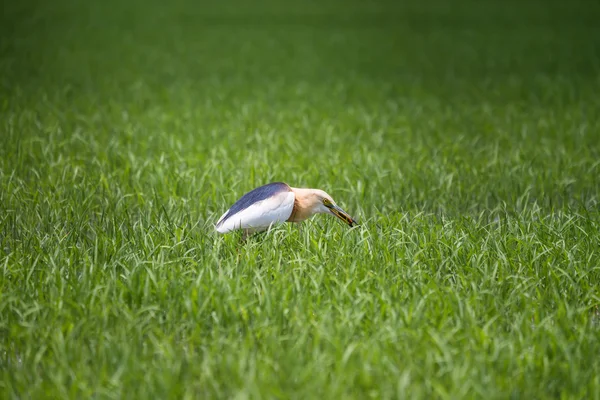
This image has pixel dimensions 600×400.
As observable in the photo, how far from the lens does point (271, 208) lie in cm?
449

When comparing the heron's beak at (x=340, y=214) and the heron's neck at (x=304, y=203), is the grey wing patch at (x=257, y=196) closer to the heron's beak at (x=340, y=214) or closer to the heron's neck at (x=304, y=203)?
the heron's neck at (x=304, y=203)

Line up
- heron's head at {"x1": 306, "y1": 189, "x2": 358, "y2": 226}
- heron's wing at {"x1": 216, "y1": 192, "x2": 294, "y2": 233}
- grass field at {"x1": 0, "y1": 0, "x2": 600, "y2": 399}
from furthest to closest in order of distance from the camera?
1. heron's head at {"x1": 306, "y1": 189, "x2": 358, "y2": 226}
2. heron's wing at {"x1": 216, "y1": 192, "x2": 294, "y2": 233}
3. grass field at {"x1": 0, "y1": 0, "x2": 600, "y2": 399}

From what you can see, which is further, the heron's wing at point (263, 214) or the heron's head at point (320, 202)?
the heron's head at point (320, 202)

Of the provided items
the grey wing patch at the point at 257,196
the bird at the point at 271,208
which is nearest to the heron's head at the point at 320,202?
the bird at the point at 271,208

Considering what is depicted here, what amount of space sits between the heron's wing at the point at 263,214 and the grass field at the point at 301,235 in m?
0.15

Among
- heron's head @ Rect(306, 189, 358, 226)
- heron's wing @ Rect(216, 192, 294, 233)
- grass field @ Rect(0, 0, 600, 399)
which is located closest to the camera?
grass field @ Rect(0, 0, 600, 399)

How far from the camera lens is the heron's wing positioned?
448 cm

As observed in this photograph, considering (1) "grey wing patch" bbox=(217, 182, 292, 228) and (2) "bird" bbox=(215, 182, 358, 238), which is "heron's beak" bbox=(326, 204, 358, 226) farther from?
(1) "grey wing patch" bbox=(217, 182, 292, 228)

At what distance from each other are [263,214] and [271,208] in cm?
6

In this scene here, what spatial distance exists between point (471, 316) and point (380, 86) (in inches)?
346

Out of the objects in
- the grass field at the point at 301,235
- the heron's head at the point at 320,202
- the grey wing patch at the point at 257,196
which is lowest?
the grass field at the point at 301,235

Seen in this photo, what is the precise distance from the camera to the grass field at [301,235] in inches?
128

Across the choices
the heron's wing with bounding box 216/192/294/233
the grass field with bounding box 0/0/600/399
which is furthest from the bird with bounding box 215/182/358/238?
the grass field with bounding box 0/0/600/399

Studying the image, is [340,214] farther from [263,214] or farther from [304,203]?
[263,214]
